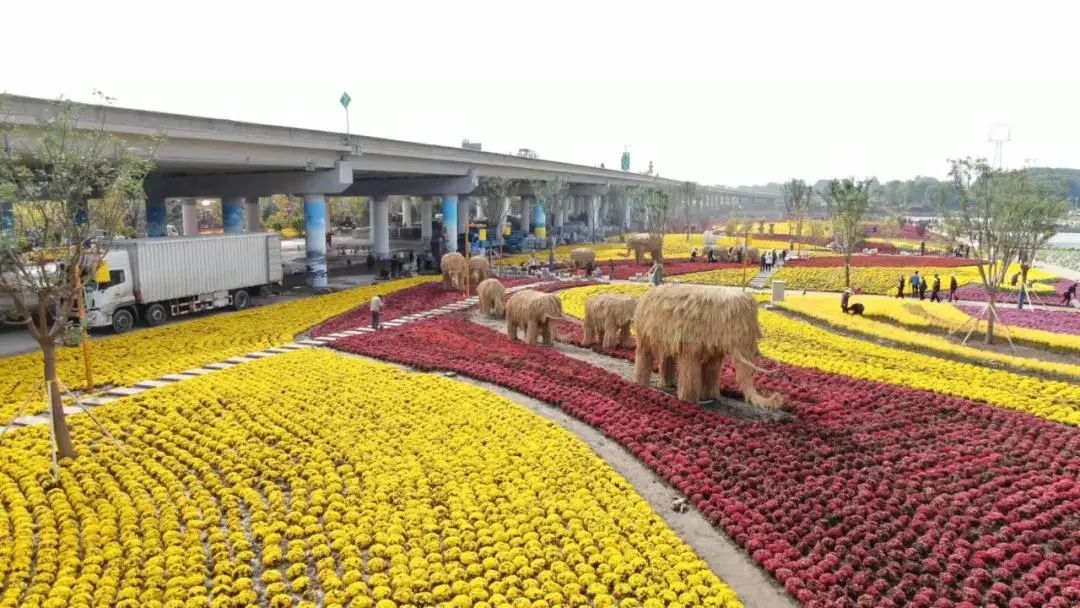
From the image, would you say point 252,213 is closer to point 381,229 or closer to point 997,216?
point 381,229

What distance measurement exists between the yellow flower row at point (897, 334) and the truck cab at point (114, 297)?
30.3 meters

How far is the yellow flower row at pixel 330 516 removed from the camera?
10.6 meters

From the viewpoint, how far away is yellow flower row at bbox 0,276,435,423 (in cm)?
2180

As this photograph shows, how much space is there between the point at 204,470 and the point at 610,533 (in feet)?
27.7

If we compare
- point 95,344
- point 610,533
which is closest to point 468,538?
point 610,533

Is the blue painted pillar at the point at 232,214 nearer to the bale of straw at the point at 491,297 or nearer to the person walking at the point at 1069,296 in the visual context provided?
the bale of straw at the point at 491,297

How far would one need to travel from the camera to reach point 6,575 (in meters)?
11.1

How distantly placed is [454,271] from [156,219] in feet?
96.6

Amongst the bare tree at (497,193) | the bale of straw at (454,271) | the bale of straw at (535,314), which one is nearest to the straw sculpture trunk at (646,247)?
the bare tree at (497,193)

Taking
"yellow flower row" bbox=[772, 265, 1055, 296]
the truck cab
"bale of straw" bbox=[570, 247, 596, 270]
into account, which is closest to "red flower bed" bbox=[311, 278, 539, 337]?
the truck cab

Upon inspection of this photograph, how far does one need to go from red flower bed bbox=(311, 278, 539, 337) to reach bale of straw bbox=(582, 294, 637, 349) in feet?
35.1

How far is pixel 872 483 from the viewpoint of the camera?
14391 mm

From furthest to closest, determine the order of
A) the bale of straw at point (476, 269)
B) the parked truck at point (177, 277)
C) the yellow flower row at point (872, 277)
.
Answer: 1. the yellow flower row at point (872, 277)
2. the bale of straw at point (476, 269)
3. the parked truck at point (177, 277)

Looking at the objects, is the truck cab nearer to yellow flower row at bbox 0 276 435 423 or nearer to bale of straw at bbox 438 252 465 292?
yellow flower row at bbox 0 276 435 423
